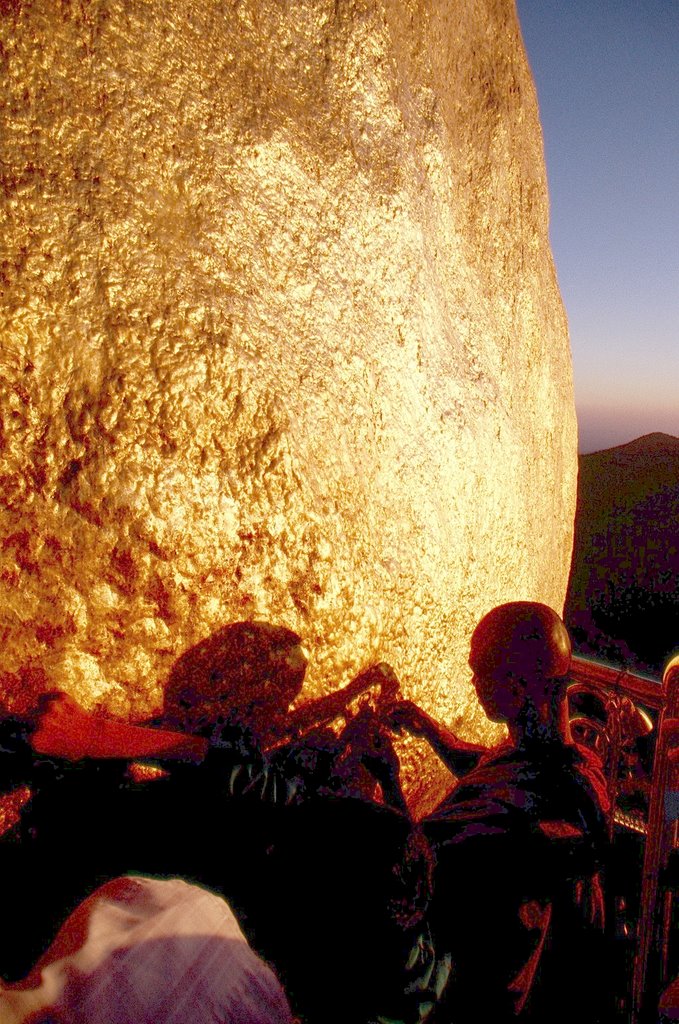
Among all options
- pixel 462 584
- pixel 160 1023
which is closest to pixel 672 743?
pixel 462 584

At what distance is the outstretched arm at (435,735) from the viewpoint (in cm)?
183

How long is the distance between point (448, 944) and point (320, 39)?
2.87 meters

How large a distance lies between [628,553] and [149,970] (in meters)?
12.0

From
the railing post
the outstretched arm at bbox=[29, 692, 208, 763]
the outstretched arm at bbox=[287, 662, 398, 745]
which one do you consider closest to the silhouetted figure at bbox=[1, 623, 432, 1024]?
the outstretched arm at bbox=[29, 692, 208, 763]

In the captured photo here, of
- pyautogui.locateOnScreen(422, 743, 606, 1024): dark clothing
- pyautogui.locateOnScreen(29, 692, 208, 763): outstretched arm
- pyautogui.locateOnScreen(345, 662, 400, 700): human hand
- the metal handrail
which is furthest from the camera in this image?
the metal handrail

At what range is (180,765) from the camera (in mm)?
1150

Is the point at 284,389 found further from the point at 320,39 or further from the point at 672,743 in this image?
the point at 672,743

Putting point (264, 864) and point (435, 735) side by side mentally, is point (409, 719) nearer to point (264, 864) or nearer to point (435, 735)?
point (435, 735)

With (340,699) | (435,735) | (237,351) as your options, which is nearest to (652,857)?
(435,735)

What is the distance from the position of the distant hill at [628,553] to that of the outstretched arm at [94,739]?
8543mm

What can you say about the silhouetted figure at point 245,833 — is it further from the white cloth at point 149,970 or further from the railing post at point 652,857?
the railing post at point 652,857

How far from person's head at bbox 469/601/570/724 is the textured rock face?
0.31 meters

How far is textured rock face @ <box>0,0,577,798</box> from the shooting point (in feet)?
4.02

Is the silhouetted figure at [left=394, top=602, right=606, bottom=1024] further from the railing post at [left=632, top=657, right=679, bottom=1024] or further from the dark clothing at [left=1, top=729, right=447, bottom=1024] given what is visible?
the railing post at [left=632, top=657, right=679, bottom=1024]
